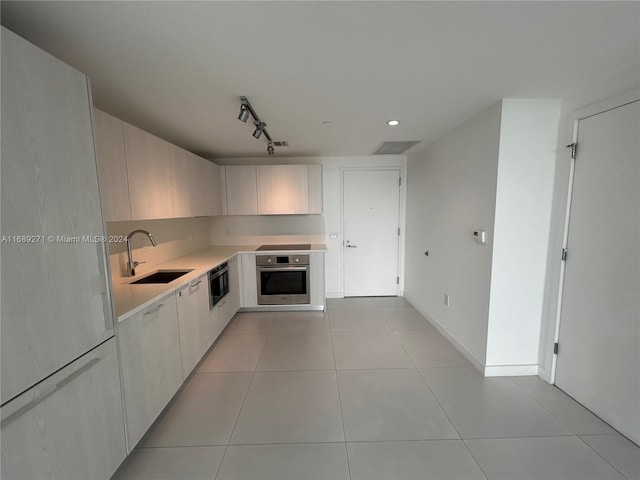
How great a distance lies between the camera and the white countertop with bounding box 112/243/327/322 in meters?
1.63

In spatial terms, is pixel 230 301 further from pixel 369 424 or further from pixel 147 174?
pixel 369 424

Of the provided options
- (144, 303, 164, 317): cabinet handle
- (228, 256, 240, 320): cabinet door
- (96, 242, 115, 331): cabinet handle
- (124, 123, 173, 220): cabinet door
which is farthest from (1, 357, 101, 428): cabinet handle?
(228, 256, 240, 320): cabinet door

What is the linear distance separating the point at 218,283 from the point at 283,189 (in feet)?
5.45

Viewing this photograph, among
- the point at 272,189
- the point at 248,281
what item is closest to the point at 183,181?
the point at 272,189

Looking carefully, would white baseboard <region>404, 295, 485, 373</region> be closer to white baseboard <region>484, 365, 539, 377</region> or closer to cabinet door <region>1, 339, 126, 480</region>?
white baseboard <region>484, 365, 539, 377</region>

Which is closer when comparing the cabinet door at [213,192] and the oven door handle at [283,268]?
the cabinet door at [213,192]

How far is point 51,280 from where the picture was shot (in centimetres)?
108

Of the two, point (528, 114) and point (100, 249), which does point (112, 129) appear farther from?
point (528, 114)

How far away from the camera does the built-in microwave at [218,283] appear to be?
111 inches

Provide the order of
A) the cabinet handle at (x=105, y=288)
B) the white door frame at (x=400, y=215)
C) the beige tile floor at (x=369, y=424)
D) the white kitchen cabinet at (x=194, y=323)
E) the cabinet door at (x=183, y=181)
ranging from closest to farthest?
1. the cabinet handle at (x=105, y=288)
2. the beige tile floor at (x=369, y=424)
3. the white kitchen cabinet at (x=194, y=323)
4. the cabinet door at (x=183, y=181)
5. the white door frame at (x=400, y=215)

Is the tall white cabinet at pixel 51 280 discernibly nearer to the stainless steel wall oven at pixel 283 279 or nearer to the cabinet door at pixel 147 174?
the cabinet door at pixel 147 174

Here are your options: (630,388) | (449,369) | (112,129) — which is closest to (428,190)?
(449,369)

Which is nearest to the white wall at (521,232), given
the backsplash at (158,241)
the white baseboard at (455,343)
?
the white baseboard at (455,343)

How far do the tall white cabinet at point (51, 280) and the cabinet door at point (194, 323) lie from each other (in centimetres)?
81
